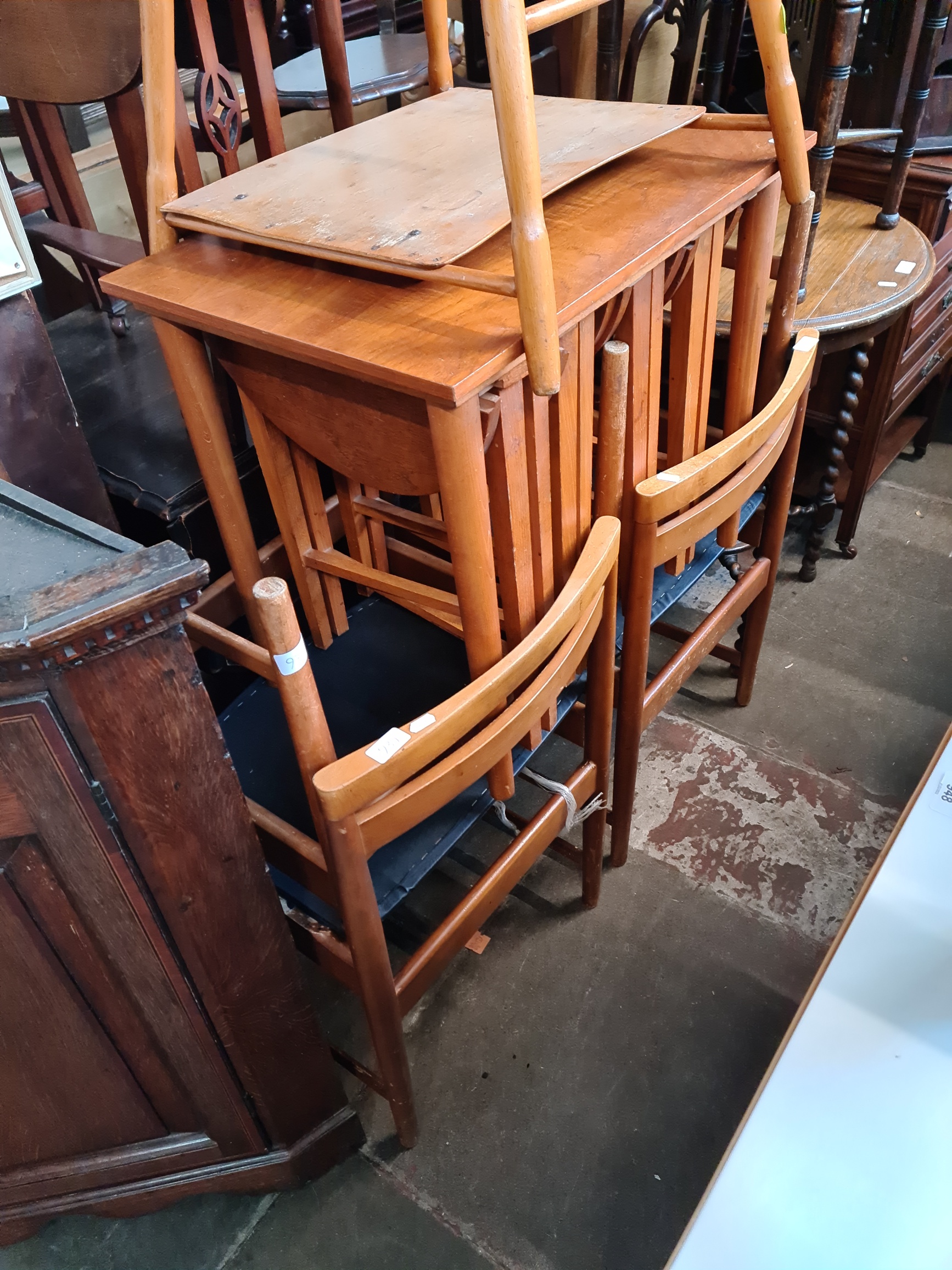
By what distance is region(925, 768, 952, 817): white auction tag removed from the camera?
907mm

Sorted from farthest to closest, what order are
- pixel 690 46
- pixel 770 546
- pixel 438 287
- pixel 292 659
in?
pixel 690 46
pixel 770 546
pixel 438 287
pixel 292 659

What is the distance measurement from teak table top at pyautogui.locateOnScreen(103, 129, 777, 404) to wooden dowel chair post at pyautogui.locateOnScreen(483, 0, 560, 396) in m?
0.03

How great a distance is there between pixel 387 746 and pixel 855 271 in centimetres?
155

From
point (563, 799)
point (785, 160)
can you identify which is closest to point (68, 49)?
point (785, 160)

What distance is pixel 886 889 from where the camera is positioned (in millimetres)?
833

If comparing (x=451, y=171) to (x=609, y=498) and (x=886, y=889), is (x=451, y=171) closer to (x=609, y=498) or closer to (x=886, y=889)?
(x=609, y=498)

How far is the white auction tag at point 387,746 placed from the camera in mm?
794

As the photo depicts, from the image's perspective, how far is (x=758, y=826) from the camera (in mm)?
1670

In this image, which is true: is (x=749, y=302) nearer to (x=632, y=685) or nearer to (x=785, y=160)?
(x=785, y=160)

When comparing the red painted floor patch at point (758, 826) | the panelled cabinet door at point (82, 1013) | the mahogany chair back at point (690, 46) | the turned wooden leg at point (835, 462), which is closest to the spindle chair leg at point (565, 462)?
the panelled cabinet door at point (82, 1013)

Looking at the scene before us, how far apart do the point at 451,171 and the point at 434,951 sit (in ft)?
2.97

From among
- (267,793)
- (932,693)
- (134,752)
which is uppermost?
(134,752)

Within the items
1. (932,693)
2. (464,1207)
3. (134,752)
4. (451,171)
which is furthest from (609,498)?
(932,693)

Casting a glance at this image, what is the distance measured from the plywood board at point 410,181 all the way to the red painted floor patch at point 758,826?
1.13m
